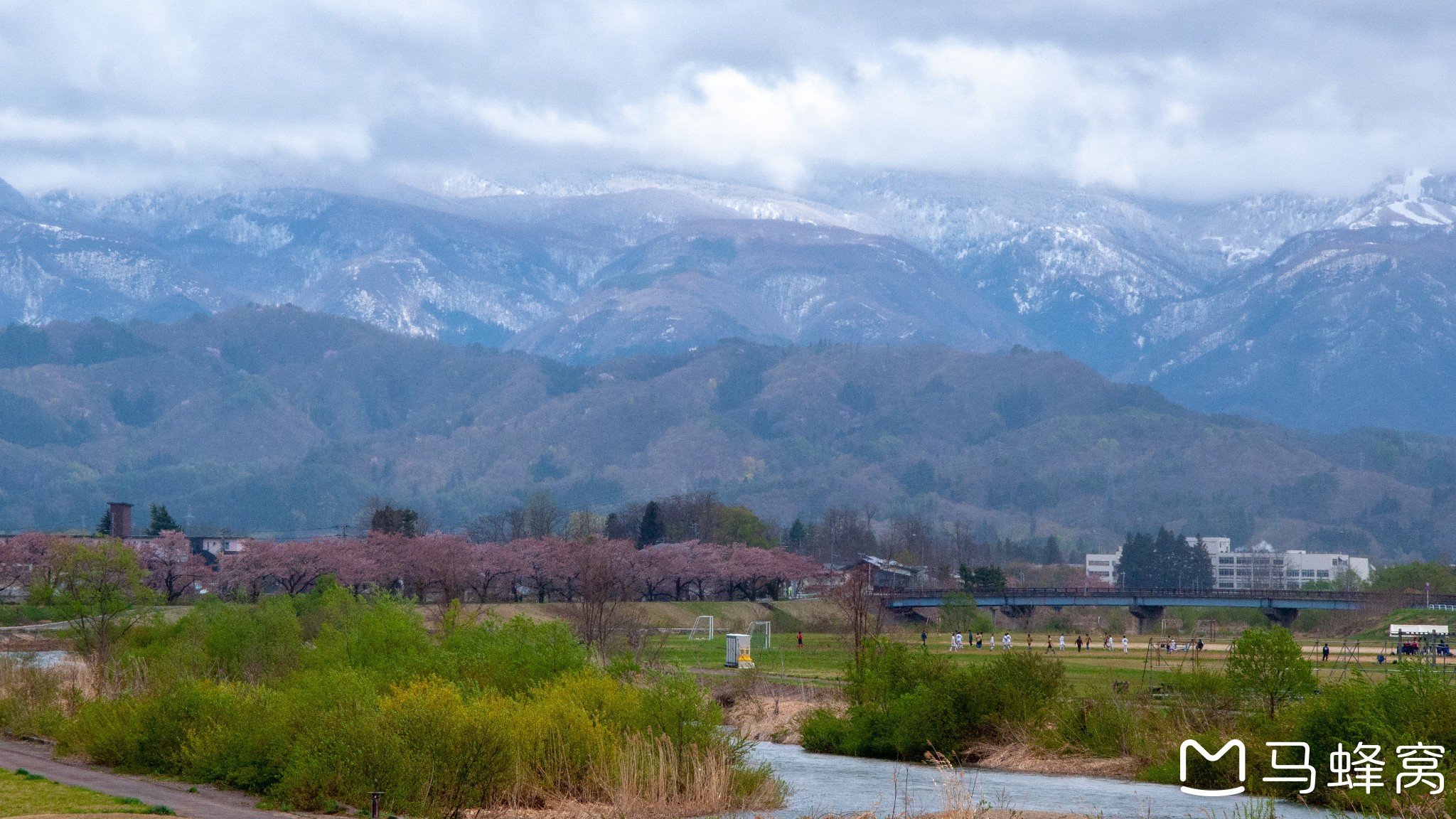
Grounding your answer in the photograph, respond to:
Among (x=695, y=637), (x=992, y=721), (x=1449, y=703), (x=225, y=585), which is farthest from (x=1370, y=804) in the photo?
(x=225, y=585)

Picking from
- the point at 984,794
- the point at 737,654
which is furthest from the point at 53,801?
the point at 737,654

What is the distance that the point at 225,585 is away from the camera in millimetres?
187375

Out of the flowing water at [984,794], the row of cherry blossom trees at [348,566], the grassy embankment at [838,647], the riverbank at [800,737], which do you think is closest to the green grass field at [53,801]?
the grassy embankment at [838,647]

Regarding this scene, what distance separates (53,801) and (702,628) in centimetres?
13098

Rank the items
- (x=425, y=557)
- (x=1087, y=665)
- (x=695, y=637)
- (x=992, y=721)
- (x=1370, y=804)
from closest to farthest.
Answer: (x=1370, y=804), (x=992, y=721), (x=1087, y=665), (x=695, y=637), (x=425, y=557)

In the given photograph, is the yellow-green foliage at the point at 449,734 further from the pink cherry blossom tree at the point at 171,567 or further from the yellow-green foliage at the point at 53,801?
the pink cherry blossom tree at the point at 171,567

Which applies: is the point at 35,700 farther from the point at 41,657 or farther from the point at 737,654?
the point at 737,654

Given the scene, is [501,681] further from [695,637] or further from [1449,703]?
[695,637]

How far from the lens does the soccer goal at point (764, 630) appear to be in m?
145

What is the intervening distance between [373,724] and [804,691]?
47636 mm

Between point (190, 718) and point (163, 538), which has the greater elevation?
point (163, 538)

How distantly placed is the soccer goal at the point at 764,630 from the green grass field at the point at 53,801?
3447 inches

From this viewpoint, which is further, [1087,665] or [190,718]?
[1087,665]

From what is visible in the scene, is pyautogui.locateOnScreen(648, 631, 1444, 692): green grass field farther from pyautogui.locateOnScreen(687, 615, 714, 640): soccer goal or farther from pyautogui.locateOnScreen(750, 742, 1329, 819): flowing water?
pyautogui.locateOnScreen(750, 742, 1329, 819): flowing water
